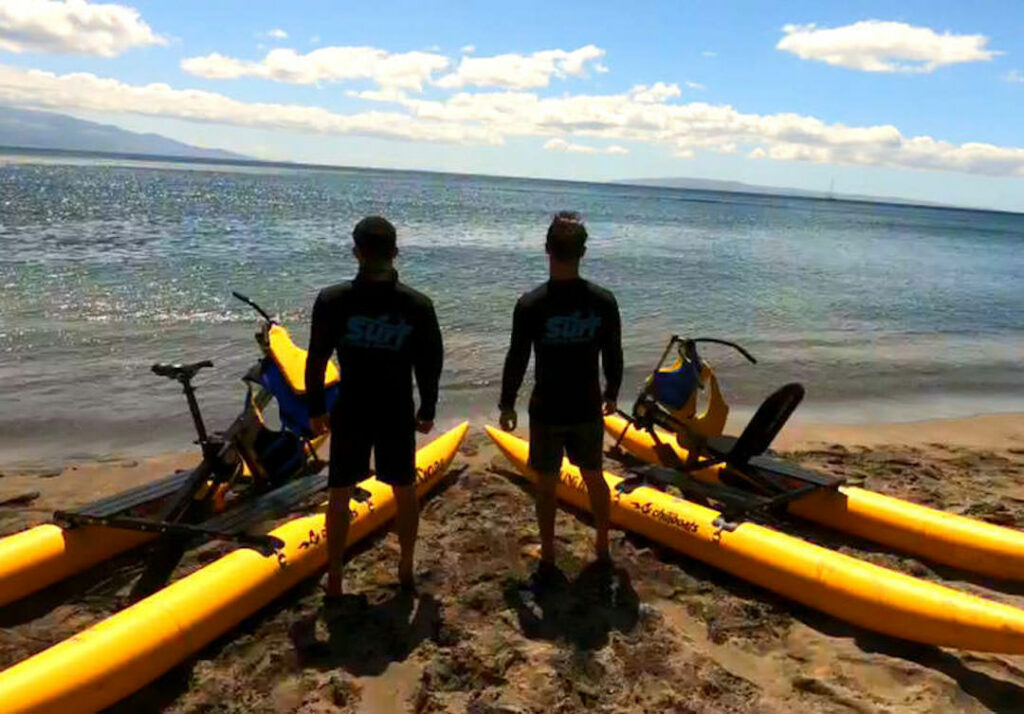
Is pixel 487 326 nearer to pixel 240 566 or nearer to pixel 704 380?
pixel 704 380

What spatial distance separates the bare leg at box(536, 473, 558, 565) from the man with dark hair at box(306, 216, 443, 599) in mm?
922

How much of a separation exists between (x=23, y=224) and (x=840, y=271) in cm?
3193

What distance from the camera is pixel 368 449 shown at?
186 inches

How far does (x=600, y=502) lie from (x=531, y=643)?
116 cm

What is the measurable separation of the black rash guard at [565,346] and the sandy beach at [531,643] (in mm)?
1256

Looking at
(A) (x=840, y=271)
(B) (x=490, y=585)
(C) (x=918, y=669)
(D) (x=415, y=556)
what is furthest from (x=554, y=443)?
(A) (x=840, y=271)

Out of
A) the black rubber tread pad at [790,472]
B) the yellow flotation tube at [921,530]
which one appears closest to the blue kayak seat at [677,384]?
the black rubber tread pad at [790,472]

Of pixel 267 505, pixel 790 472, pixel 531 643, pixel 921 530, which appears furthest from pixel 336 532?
pixel 921 530

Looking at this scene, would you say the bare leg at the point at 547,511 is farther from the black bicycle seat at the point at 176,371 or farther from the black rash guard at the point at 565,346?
the black bicycle seat at the point at 176,371

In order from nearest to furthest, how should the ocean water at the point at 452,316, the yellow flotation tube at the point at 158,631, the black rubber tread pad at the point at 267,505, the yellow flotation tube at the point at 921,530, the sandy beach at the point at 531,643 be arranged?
the yellow flotation tube at the point at 158,631 → the sandy beach at the point at 531,643 → the black rubber tread pad at the point at 267,505 → the yellow flotation tube at the point at 921,530 → the ocean water at the point at 452,316

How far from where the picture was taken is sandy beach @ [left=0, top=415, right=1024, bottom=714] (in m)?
4.12

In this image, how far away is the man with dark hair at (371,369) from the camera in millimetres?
4406

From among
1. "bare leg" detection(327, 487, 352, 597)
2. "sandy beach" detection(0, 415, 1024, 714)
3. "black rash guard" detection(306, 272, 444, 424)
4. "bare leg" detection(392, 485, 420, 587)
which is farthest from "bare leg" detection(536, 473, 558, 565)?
"bare leg" detection(327, 487, 352, 597)

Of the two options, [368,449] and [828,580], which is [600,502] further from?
[368,449]
